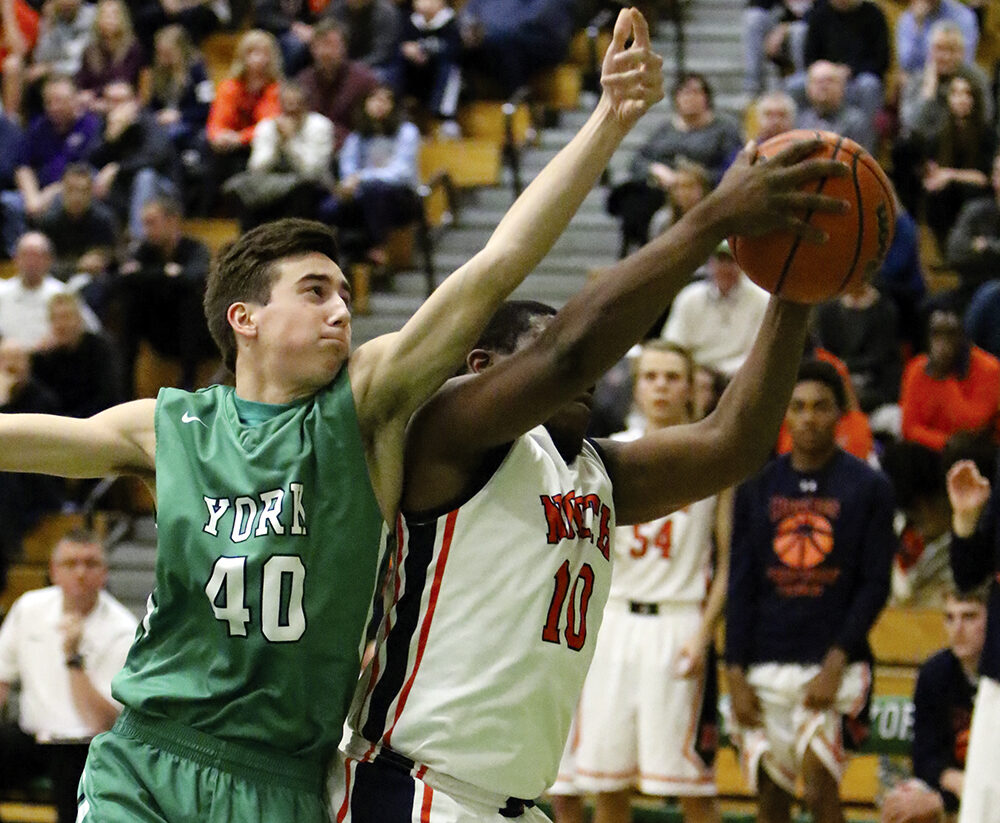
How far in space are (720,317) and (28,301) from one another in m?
4.39

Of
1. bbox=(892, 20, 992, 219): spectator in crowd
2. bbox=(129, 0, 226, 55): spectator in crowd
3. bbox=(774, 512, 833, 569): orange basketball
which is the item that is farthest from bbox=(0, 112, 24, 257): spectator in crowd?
bbox=(774, 512, 833, 569): orange basketball

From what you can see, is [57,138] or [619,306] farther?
[57,138]

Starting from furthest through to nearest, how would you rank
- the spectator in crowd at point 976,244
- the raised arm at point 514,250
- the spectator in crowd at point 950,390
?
the spectator in crowd at point 976,244
the spectator in crowd at point 950,390
the raised arm at point 514,250

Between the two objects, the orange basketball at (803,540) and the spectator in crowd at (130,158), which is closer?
the orange basketball at (803,540)

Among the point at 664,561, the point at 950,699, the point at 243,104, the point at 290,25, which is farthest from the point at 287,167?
the point at 950,699

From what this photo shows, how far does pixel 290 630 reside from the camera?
3.16m

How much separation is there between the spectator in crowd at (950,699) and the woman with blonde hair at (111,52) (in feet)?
27.8

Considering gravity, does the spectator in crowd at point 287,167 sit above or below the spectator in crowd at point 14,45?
below

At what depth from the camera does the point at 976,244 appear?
9109 mm

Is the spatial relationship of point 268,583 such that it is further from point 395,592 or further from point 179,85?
point 179,85

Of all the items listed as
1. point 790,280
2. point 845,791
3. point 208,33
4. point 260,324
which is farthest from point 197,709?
point 208,33

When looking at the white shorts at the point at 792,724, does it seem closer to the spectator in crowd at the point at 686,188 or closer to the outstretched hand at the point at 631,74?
the spectator in crowd at the point at 686,188

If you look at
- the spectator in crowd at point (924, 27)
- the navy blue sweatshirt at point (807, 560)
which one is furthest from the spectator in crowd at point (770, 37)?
the navy blue sweatshirt at point (807, 560)

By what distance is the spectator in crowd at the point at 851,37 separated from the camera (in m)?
10.5
